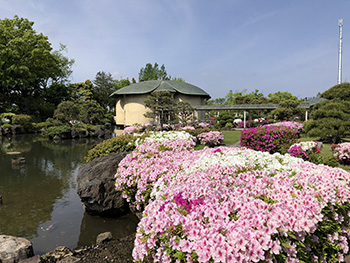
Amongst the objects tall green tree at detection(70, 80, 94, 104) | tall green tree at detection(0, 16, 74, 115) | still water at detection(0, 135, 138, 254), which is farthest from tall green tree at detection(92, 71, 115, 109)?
still water at detection(0, 135, 138, 254)

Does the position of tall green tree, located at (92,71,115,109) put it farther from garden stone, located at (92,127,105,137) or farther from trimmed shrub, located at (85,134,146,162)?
trimmed shrub, located at (85,134,146,162)

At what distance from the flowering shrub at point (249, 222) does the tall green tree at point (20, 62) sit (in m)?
35.7

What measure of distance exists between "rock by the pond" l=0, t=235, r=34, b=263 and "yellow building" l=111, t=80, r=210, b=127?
24.2 meters

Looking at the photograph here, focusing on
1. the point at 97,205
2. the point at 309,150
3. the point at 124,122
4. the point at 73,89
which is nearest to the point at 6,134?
the point at 124,122

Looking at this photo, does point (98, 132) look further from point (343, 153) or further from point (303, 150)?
point (343, 153)

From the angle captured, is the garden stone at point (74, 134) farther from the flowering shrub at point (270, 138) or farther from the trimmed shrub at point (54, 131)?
the flowering shrub at point (270, 138)

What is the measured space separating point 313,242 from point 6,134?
31925 millimetres

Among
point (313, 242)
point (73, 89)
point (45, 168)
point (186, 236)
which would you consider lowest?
point (45, 168)

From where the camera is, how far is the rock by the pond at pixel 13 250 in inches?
157

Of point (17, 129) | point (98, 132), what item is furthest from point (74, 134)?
point (17, 129)

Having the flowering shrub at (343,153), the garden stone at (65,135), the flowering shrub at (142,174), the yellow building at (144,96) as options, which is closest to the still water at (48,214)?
the flowering shrub at (142,174)

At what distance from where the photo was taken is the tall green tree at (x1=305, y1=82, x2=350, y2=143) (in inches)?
419

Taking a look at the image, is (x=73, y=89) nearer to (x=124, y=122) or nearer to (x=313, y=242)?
(x=124, y=122)

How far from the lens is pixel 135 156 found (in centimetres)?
602
